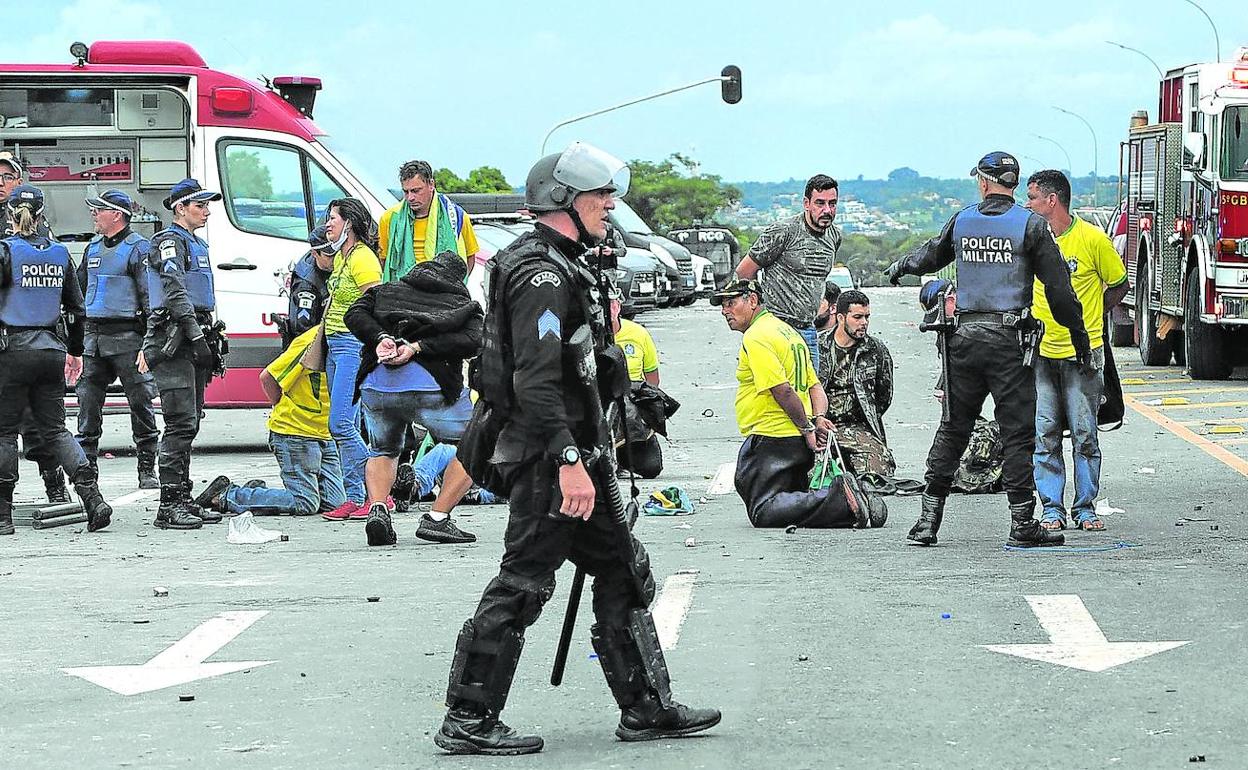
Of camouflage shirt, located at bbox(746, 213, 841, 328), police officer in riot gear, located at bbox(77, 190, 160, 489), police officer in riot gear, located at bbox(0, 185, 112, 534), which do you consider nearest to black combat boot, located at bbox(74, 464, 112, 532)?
police officer in riot gear, located at bbox(0, 185, 112, 534)

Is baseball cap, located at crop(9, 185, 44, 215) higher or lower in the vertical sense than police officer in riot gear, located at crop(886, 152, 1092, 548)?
higher

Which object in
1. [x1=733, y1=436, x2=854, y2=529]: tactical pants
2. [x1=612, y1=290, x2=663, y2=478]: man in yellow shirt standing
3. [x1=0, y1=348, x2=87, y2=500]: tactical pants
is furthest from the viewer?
[x1=612, y1=290, x2=663, y2=478]: man in yellow shirt standing

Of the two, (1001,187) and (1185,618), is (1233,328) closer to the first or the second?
(1001,187)

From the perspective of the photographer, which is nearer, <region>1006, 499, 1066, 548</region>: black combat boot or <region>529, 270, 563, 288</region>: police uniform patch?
<region>529, 270, 563, 288</region>: police uniform patch

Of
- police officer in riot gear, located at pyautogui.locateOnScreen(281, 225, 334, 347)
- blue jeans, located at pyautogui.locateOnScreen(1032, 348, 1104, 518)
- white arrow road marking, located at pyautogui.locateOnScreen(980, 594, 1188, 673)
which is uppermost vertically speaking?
police officer in riot gear, located at pyautogui.locateOnScreen(281, 225, 334, 347)

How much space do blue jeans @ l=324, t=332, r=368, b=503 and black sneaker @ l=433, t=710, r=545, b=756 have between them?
5520 mm

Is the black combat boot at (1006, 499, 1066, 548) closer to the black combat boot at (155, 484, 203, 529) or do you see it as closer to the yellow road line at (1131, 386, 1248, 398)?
the black combat boot at (155, 484, 203, 529)

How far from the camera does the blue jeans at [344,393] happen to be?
1149cm

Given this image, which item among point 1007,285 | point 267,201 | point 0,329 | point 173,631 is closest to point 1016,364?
point 1007,285

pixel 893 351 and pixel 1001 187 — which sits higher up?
pixel 1001 187

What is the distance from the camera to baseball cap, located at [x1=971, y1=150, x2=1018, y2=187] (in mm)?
10000

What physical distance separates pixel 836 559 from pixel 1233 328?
13760mm

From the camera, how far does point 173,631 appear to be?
8211 mm

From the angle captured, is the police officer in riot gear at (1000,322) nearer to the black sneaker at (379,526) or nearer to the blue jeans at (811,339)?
the blue jeans at (811,339)
